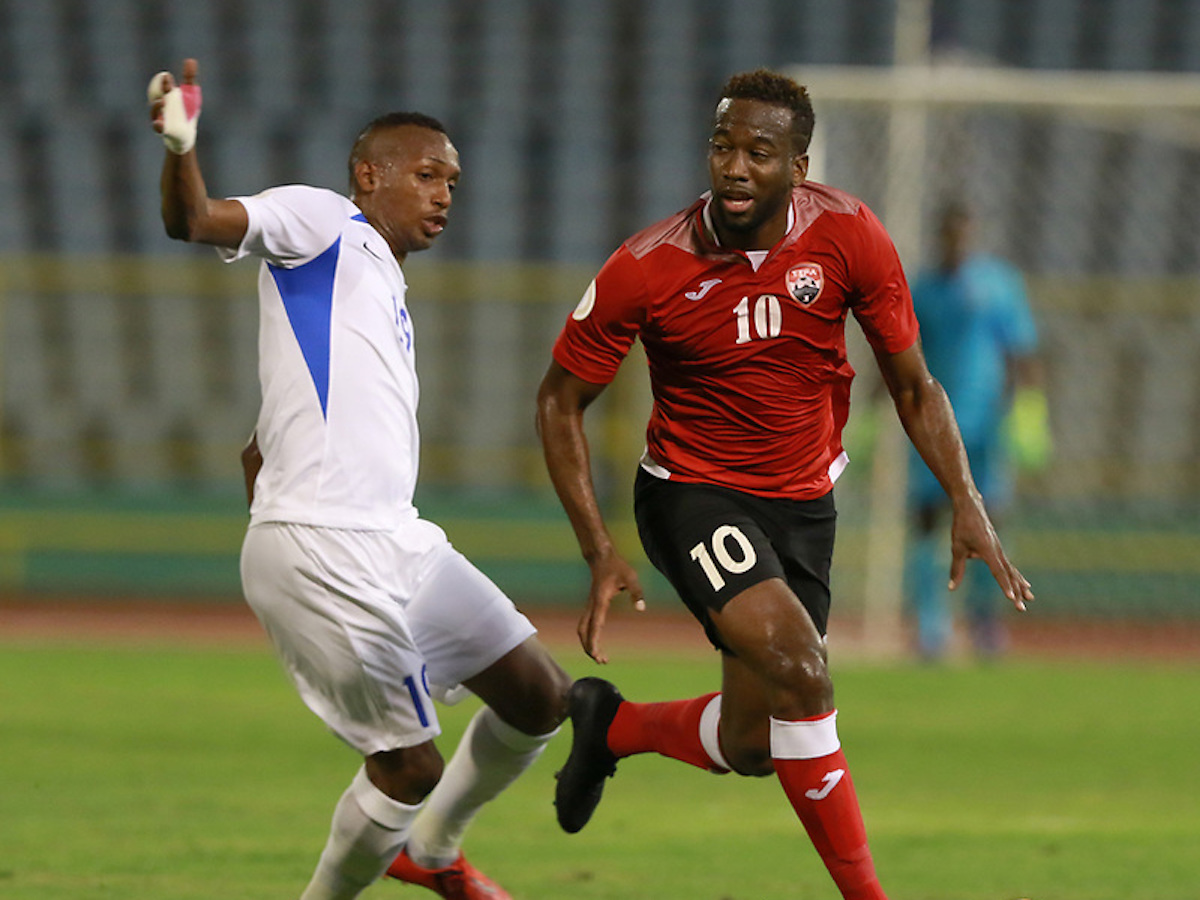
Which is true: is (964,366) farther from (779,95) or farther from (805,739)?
(805,739)

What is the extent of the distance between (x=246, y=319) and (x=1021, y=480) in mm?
5996

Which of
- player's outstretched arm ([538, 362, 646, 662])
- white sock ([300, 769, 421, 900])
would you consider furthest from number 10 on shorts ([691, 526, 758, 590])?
white sock ([300, 769, 421, 900])

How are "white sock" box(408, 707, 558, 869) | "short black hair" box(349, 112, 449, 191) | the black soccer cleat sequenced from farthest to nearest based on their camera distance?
the black soccer cleat, "white sock" box(408, 707, 558, 869), "short black hair" box(349, 112, 449, 191)

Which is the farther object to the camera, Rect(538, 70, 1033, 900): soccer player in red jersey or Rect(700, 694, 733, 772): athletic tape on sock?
Rect(700, 694, 733, 772): athletic tape on sock

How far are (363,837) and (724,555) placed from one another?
1.07 metres

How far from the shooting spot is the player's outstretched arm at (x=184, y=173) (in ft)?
12.0

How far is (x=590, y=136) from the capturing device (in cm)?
1559

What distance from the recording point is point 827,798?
4.16m

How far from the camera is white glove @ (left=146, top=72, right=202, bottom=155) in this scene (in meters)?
3.65

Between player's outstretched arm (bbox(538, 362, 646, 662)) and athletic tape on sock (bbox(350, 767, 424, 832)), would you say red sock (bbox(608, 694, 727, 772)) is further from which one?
athletic tape on sock (bbox(350, 767, 424, 832))

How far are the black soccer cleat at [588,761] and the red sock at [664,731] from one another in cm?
3

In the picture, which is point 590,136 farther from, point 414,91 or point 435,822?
point 435,822

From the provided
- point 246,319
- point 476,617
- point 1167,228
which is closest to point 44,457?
point 246,319

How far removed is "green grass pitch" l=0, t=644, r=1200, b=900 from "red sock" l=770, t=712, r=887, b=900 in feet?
2.37
